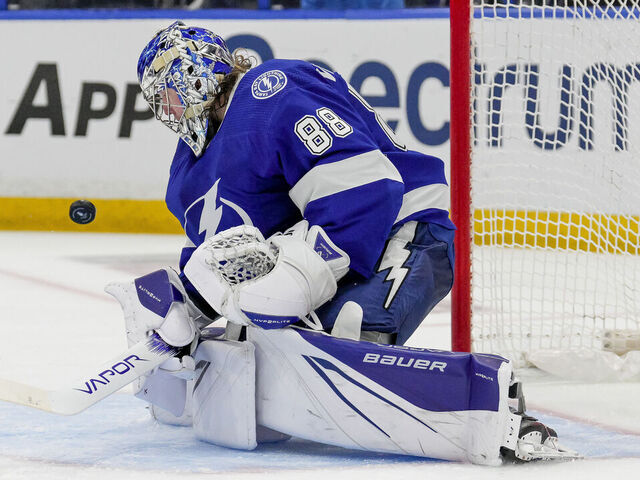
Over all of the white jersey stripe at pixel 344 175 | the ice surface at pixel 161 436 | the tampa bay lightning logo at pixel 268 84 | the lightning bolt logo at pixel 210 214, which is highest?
the tampa bay lightning logo at pixel 268 84

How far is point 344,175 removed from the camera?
189 cm

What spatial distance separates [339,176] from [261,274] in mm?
211

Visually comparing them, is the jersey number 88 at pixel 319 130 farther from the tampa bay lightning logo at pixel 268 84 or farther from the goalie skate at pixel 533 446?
the goalie skate at pixel 533 446

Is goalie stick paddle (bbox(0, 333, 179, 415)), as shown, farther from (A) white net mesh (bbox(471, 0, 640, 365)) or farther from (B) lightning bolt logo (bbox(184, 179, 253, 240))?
(A) white net mesh (bbox(471, 0, 640, 365))

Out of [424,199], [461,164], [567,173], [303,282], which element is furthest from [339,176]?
[567,173]

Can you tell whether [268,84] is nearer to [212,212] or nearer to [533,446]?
[212,212]

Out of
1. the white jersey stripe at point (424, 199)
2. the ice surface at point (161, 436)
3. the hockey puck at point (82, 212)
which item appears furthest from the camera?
the hockey puck at point (82, 212)

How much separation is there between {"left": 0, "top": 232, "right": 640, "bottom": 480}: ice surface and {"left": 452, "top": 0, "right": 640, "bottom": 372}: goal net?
0.23 meters

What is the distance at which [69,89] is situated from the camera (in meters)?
5.46

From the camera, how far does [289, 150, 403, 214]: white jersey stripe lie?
189 centimetres

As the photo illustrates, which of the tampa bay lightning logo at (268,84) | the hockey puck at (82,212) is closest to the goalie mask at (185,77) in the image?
the tampa bay lightning logo at (268,84)

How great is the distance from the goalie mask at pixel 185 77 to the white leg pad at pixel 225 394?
1.32ft

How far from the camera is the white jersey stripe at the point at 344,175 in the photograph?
1.89 metres

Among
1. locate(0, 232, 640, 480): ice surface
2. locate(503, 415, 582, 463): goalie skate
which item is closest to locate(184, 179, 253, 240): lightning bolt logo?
locate(0, 232, 640, 480): ice surface
